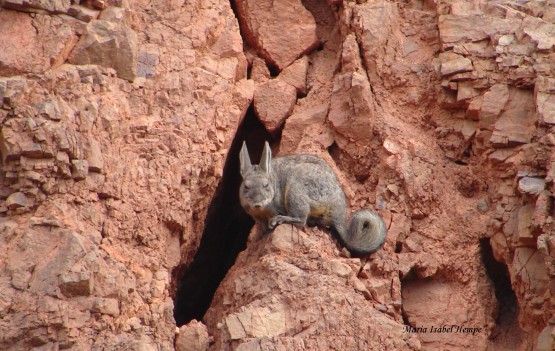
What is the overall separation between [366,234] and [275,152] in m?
1.93

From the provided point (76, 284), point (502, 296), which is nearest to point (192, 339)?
point (76, 284)

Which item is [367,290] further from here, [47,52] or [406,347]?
[47,52]

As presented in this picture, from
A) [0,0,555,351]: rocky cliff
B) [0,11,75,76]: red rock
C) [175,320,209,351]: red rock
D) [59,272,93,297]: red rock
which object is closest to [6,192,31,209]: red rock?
[0,0,555,351]: rocky cliff

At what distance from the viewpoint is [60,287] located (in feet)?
30.5

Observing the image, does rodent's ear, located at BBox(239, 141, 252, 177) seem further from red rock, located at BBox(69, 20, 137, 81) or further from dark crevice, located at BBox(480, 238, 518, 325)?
dark crevice, located at BBox(480, 238, 518, 325)

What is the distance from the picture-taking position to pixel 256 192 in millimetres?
11094

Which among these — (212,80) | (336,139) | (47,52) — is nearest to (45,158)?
(47,52)

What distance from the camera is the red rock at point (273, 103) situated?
12.1 m

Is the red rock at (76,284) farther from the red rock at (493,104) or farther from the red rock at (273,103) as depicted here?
the red rock at (493,104)

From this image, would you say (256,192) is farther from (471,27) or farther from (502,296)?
(471,27)

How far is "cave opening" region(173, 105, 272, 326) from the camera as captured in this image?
1224 centimetres

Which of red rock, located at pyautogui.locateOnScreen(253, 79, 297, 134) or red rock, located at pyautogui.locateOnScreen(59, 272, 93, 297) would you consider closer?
red rock, located at pyautogui.locateOnScreen(59, 272, 93, 297)

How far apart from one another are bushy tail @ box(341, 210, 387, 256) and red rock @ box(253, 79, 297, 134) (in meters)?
1.76

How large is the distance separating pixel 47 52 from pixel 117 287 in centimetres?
264
